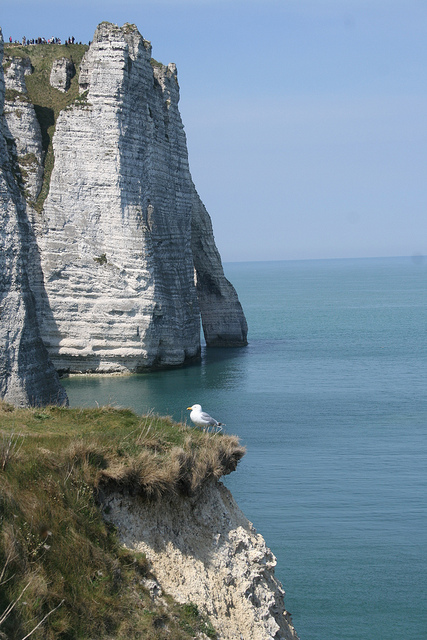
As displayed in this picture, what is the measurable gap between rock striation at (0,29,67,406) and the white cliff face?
60.9 feet

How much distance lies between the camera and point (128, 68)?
4153cm

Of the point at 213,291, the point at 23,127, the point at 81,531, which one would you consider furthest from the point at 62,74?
the point at 81,531

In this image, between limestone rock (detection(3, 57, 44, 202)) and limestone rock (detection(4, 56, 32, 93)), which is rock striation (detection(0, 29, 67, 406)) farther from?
limestone rock (detection(4, 56, 32, 93))

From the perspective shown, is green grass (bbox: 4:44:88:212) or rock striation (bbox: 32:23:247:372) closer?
rock striation (bbox: 32:23:247:372)

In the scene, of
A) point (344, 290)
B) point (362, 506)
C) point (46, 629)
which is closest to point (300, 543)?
point (362, 506)

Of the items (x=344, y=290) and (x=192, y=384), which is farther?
(x=344, y=290)

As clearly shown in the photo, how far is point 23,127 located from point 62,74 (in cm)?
429

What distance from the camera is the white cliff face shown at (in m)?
10.6

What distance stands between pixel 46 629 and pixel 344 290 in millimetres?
123206

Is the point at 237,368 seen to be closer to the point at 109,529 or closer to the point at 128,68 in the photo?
the point at 128,68

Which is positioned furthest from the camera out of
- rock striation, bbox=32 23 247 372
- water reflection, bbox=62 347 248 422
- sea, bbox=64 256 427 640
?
rock striation, bbox=32 23 247 372

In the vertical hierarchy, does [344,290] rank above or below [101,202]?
below

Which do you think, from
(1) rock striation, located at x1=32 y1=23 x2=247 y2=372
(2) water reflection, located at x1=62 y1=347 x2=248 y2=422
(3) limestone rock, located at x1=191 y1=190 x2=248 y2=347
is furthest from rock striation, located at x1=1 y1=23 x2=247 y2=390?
(3) limestone rock, located at x1=191 y1=190 x2=248 y2=347

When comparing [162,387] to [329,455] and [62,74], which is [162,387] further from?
[62,74]
